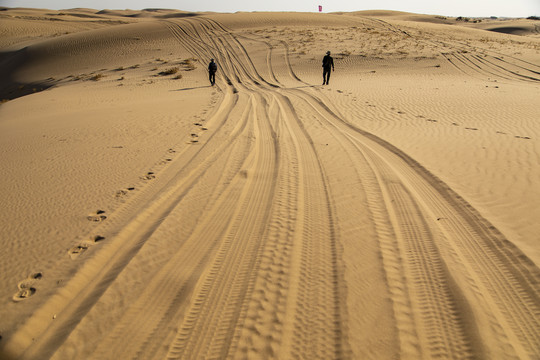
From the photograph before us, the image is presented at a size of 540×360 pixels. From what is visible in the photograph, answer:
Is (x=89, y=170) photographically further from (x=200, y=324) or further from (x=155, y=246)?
(x=200, y=324)

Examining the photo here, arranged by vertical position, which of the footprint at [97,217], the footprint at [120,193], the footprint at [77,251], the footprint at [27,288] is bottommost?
the footprint at [27,288]

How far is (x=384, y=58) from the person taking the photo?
21.9m

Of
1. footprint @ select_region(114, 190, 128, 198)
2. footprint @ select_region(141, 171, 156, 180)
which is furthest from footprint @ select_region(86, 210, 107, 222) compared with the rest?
footprint @ select_region(141, 171, 156, 180)

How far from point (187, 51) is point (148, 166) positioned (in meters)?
23.6

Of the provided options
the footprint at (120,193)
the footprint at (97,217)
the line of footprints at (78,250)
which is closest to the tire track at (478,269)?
the line of footprints at (78,250)

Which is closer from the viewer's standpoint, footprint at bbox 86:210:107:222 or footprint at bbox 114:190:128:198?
footprint at bbox 86:210:107:222

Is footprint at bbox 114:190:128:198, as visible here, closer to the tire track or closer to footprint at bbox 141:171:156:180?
footprint at bbox 141:171:156:180

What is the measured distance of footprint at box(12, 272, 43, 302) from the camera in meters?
3.21

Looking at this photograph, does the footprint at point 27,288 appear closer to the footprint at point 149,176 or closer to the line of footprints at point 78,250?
the line of footprints at point 78,250

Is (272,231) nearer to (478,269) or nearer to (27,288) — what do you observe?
(478,269)

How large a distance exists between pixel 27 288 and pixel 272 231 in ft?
8.54

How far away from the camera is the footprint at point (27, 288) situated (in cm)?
321

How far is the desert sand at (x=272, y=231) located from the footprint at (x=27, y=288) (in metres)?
0.02

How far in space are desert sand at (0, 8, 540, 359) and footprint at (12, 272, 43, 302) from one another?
0.02 m
